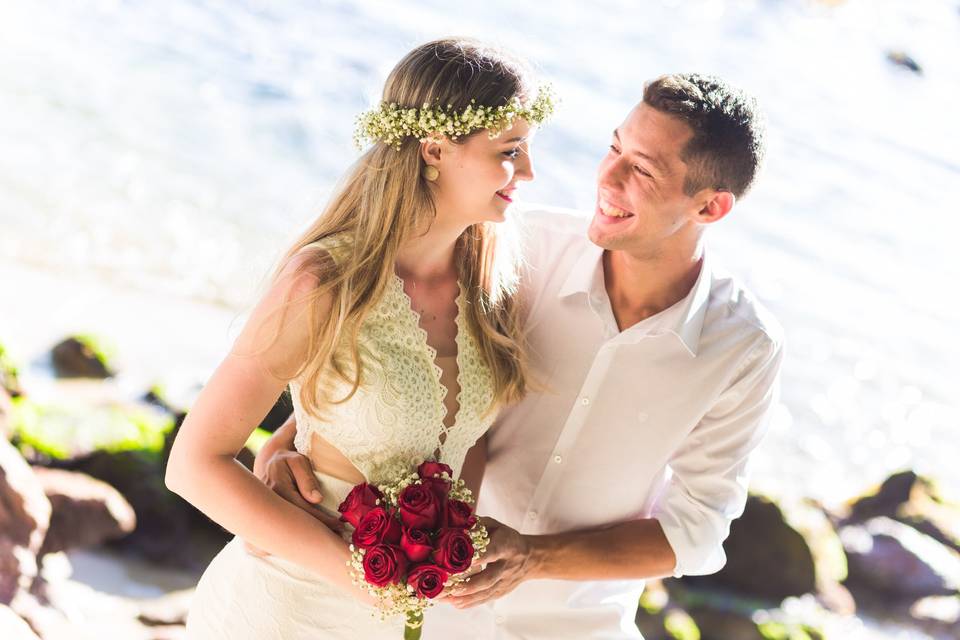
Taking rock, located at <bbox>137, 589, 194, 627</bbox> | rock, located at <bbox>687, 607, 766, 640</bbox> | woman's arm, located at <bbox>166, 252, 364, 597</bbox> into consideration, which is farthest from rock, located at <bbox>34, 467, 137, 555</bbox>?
rock, located at <bbox>687, 607, 766, 640</bbox>

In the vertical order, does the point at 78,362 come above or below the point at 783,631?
above

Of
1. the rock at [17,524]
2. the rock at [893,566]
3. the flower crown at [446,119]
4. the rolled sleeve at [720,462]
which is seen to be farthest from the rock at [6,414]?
the rock at [893,566]

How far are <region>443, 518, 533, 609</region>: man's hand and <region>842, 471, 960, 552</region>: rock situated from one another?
4827 millimetres

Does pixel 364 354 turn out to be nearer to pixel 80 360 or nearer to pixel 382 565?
pixel 382 565

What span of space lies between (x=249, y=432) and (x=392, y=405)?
0.34 metres

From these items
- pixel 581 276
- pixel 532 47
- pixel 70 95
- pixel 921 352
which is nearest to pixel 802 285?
pixel 921 352

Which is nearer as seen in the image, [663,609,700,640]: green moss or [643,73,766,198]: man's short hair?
[643,73,766,198]: man's short hair

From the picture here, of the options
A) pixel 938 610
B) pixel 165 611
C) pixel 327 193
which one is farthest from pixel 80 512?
pixel 938 610

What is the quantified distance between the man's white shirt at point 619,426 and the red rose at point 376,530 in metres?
0.67

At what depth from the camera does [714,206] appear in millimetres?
3070

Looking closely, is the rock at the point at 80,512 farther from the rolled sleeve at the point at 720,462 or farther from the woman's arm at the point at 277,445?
the rolled sleeve at the point at 720,462

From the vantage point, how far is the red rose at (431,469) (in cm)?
247

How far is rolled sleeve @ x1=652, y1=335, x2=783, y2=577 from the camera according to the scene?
2.96m

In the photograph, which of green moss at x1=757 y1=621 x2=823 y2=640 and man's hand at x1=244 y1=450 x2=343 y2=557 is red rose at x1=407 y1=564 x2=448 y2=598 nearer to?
man's hand at x1=244 y1=450 x2=343 y2=557
